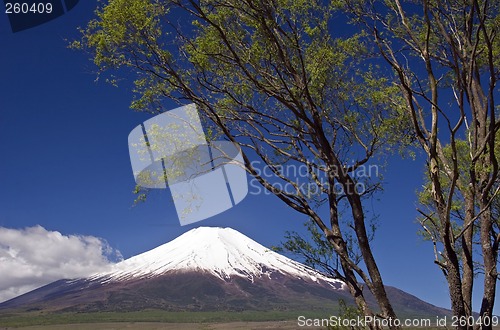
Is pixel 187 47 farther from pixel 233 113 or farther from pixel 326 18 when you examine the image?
pixel 326 18

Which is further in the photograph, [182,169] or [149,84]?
[182,169]

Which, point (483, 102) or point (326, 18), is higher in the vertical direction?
point (326, 18)

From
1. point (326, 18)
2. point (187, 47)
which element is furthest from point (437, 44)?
point (187, 47)

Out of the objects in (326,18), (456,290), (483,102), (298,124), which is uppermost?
(326,18)

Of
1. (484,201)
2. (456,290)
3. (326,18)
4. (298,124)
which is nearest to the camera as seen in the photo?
(456,290)

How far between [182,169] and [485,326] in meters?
6.14

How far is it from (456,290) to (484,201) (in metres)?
1.90

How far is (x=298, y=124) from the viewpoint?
9828 mm

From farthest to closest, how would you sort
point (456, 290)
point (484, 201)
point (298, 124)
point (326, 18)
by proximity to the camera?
point (298, 124) < point (326, 18) < point (484, 201) < point (456, 290)

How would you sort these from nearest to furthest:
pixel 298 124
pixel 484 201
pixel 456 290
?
1. pixel 456 290
2. pixel 484 201
3. pixel 298 124

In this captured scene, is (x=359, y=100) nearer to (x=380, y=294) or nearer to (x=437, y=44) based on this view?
(x=437, y=44)

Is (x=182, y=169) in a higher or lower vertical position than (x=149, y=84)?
lower

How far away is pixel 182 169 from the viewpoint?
10.1 m

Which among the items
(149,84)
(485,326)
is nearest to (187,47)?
(149,84)
